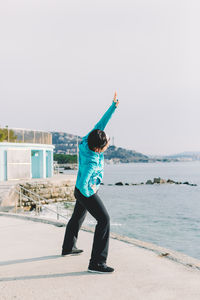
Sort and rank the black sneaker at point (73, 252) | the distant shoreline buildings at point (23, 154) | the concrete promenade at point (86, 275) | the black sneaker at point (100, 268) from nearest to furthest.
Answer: the concrete promenade at point (86, 275)
the black sneaker at point (100, 268)
the black sneaker at point (73, 252)
the distant shoreline buildings at point (23, 154)

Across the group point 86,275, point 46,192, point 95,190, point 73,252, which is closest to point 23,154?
point 46,192

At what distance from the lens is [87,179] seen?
4.54 meters

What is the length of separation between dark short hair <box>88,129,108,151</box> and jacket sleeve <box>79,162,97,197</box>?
232 millimetres

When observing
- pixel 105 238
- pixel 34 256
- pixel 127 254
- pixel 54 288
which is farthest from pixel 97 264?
pixel 34 256

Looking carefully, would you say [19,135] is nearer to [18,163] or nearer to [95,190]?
[18,163]

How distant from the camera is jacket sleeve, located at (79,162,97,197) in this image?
4.53 meters

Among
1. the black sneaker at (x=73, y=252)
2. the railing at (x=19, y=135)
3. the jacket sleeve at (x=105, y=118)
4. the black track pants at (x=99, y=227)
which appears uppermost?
the railing at (x=19, y=135)

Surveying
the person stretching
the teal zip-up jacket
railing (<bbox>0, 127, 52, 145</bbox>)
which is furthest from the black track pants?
railing (<bbox>0, 127, 52, 145</bbox>)

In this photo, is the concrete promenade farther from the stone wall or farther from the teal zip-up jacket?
the stone wall

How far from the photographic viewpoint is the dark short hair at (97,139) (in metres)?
4.58

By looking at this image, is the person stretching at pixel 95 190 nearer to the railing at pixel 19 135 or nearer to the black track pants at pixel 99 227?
the black track pants at pixel 99 227

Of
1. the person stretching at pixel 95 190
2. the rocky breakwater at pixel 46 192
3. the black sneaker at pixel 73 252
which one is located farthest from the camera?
the rocky breakwater at pixel 46 192

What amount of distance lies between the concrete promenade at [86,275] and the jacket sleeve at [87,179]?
98cm

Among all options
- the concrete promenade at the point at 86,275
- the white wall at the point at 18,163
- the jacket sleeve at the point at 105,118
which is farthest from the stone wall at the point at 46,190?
the jacket sleeve at the point at 105,118
